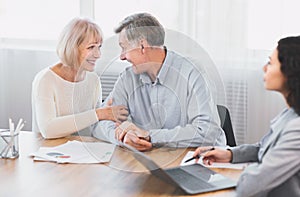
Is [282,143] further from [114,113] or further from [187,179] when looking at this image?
[114,113]

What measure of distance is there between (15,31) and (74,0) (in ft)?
1.43

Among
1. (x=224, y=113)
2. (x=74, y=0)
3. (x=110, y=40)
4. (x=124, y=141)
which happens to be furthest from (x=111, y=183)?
(x=74, y=0)

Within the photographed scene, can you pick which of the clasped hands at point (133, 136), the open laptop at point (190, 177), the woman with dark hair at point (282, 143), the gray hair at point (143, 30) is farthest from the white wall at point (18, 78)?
the woman with dark hair at point (282, 143)

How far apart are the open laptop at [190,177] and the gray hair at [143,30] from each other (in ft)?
1.54

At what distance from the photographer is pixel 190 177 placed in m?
2.01

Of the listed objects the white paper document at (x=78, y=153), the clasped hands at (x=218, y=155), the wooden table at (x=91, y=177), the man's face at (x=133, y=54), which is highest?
the man's face at (x=133, y=54)

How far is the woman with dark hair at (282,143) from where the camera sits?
1653 mm

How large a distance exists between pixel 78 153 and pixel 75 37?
0.68 m

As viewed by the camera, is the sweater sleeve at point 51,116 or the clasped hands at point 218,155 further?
the sweater sleeve at point 51,116

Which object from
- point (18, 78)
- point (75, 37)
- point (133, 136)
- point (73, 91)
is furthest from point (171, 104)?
point (18, 78)

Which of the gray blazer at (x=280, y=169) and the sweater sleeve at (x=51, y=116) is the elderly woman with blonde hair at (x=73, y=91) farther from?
the gray blazer at (x=280, y=169)

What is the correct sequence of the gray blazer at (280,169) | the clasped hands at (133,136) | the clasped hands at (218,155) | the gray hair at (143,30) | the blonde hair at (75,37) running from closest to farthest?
the gray blazer at (280,169) → the clasped hands at (218,155) → the clasped hands at (133,136) → the gray hair at (143,30) → the blonde hair at (75,37)

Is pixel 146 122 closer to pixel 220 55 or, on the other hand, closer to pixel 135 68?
pixel 135 68

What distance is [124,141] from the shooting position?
2.25 meters
